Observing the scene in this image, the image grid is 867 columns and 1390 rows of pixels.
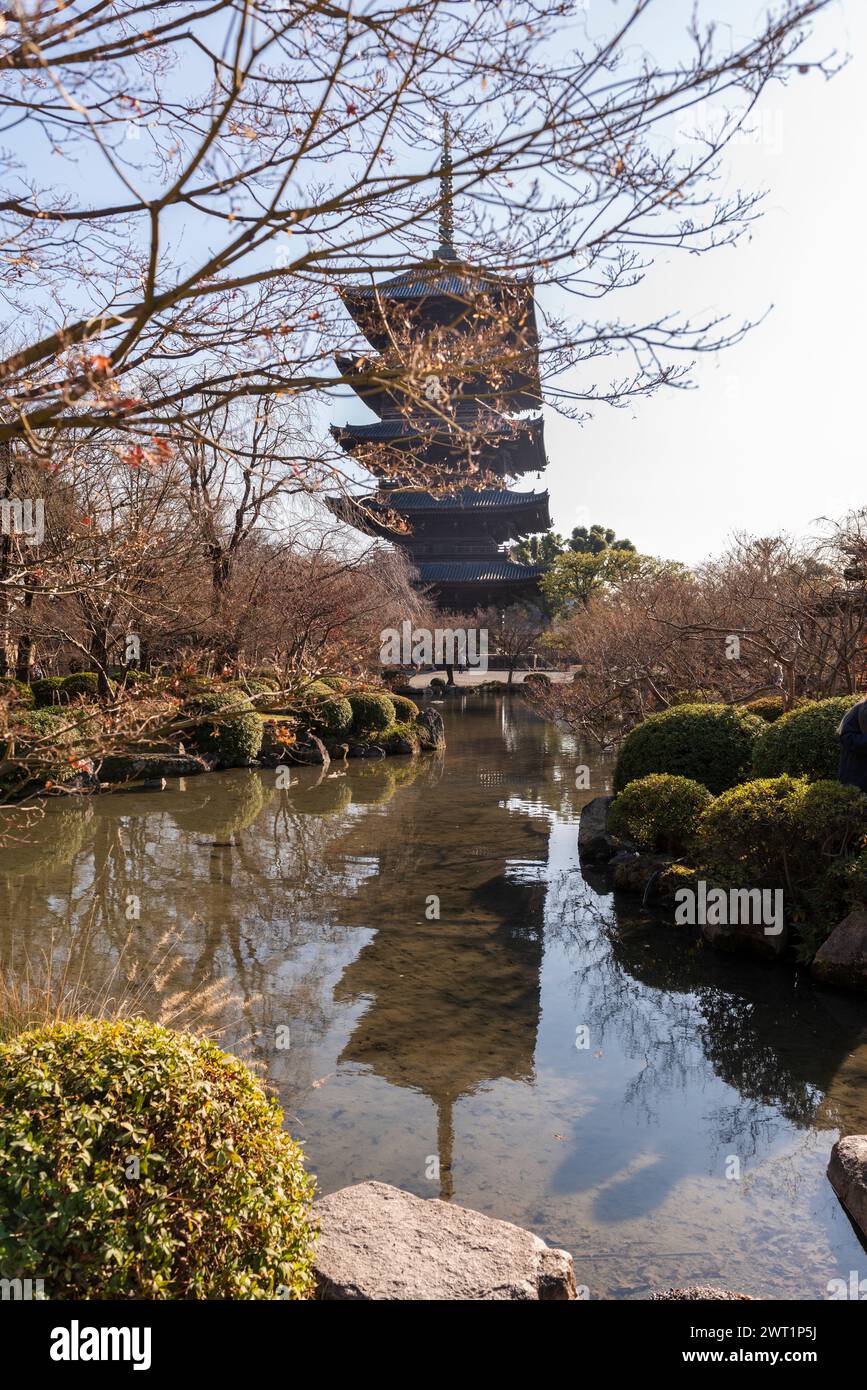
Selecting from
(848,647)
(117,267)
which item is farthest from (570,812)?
(117,267)

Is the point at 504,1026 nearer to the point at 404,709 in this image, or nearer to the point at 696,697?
the point at 696,697

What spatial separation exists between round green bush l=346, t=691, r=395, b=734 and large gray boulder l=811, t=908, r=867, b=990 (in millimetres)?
14954

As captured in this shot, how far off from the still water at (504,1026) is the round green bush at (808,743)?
1.97m

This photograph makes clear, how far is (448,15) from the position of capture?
292cm

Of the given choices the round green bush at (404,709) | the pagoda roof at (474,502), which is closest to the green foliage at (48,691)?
the round green bush at (404,709)

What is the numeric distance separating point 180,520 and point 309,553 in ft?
20.0

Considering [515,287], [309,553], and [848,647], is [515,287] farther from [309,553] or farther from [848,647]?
[309,553]

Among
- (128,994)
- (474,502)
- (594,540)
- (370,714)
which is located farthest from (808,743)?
(594,540)

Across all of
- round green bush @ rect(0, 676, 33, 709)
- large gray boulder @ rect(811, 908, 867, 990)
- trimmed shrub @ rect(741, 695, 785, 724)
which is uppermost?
round green bush @ rect(0, 676, 33, 709)

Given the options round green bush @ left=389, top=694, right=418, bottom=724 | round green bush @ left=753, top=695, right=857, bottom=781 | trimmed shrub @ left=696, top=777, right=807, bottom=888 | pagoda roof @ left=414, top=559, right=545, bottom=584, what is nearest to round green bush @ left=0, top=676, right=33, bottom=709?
trimmed shrub @ left=696, top=777, right=807, bottom=888

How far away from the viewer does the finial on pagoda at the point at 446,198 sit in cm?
286

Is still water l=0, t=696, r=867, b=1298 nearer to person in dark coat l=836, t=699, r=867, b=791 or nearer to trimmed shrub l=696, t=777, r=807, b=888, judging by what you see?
trimmed shrub l=696, t=777, r=807, b=888

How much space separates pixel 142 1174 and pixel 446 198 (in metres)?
2.93

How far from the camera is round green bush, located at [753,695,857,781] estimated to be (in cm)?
864
